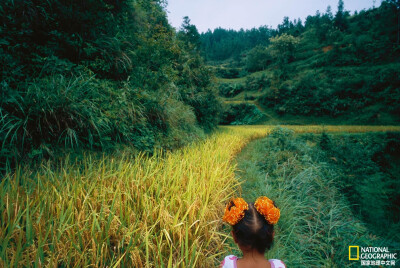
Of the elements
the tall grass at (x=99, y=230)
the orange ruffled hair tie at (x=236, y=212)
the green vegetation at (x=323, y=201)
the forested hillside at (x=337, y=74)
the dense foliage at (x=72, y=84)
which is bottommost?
the green vegetation at (x=323, y=201)

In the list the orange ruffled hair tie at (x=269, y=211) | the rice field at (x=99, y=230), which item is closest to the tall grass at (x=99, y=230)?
the rice field at (x=99, y=230)

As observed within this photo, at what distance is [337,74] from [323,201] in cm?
3665

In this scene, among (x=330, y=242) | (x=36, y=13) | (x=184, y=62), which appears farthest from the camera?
(x=184, y=62)

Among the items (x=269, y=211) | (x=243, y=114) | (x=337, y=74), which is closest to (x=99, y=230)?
(x=269, y=211)

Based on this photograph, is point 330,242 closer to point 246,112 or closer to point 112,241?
point 112,241

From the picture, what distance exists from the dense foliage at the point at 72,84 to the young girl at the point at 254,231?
2480 mm

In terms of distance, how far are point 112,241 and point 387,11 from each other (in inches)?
2500

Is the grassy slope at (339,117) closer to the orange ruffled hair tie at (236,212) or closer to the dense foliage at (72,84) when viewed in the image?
the dense foliage at (72,84)

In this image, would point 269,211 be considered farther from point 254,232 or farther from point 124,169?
point 124,169

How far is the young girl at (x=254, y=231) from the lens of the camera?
1.13 metres

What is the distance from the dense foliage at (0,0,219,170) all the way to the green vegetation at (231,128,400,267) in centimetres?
239

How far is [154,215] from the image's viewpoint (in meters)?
1.62

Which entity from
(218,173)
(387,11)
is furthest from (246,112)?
(387,11)

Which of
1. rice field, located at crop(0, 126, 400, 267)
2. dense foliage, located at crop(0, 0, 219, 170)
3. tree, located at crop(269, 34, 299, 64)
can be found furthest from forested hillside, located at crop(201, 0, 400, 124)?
rice field, located at crop(0, 126, 400, 267)
